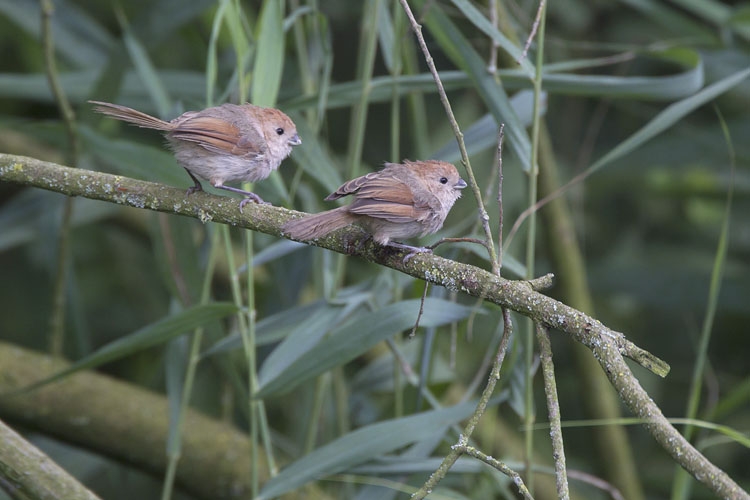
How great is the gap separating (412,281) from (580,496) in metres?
2.17

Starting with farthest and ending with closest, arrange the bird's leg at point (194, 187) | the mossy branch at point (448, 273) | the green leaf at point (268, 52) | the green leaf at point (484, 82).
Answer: the green leaf at point (268, 52) → the green leaf at point (484, 82) → the bird's leg at point (194, 187) → the mossy branch at point (448, 273)

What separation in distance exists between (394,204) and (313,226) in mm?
409

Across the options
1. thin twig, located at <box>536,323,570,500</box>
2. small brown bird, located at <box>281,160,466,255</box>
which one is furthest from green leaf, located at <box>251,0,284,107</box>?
thin twig, located at <box>536,323,570,500</box>

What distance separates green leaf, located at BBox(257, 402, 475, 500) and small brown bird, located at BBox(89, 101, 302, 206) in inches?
36.0

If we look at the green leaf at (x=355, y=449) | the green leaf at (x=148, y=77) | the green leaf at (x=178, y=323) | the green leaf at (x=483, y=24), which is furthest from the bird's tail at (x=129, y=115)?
the green leaf at (x=355, y=449)

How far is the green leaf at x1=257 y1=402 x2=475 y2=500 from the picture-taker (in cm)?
272

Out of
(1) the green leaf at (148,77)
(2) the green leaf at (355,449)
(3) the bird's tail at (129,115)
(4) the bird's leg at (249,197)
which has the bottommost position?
(2) the green leaf at (355,449)

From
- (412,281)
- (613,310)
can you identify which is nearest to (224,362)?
(412,281)

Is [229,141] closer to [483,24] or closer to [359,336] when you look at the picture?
[359,336]

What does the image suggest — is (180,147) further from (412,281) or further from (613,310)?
(613,310)

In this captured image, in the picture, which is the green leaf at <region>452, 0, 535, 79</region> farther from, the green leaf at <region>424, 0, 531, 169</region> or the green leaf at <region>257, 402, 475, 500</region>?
the green leaf at <region>257, 402, 475, 500</region>

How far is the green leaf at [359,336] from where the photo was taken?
2600 millimetres

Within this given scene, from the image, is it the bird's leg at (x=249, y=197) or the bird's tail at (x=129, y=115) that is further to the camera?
the bird's tail at (x=129, y=115)

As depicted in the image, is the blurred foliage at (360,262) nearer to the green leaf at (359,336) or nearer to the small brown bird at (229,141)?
the green leaf at (359,336)
